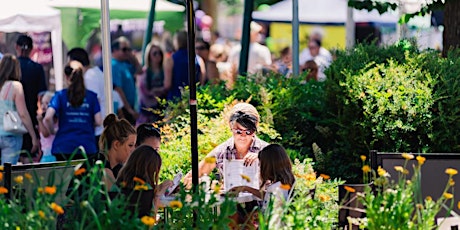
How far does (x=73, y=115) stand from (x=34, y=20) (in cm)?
292

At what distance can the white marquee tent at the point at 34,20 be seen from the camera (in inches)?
496

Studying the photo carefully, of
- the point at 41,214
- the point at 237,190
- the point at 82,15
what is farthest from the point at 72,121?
the point at 41,214

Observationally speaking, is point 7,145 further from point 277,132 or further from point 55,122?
point 277,132

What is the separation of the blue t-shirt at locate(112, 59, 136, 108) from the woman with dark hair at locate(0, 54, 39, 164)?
2920 millimetres

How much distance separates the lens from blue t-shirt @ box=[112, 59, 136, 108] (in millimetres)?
13719

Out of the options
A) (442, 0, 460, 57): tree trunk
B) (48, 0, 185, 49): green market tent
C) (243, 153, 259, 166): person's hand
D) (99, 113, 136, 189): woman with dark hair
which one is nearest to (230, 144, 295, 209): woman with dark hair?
(243, 153, 259, 166): person's hand

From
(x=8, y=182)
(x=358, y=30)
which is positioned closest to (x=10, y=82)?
(x=8, y=182)

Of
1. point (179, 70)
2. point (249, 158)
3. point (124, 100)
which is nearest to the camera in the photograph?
point (249, 158)

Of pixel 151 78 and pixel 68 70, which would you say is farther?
pixel 151 78

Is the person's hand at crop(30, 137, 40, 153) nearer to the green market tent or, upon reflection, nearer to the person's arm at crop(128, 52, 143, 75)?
the green market tent

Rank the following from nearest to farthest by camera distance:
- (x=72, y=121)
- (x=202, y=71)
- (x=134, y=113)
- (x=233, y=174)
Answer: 1. (x=233, y=174)
2. (x=72, y=121)
3. (x=134, y=113)
4. (x=202, y=71)

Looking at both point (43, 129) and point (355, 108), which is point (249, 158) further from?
point (43, 129)

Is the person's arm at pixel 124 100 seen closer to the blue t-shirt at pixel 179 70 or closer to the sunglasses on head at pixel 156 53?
the blue t-shirt at pixel 179 70

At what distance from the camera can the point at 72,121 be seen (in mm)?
10609
